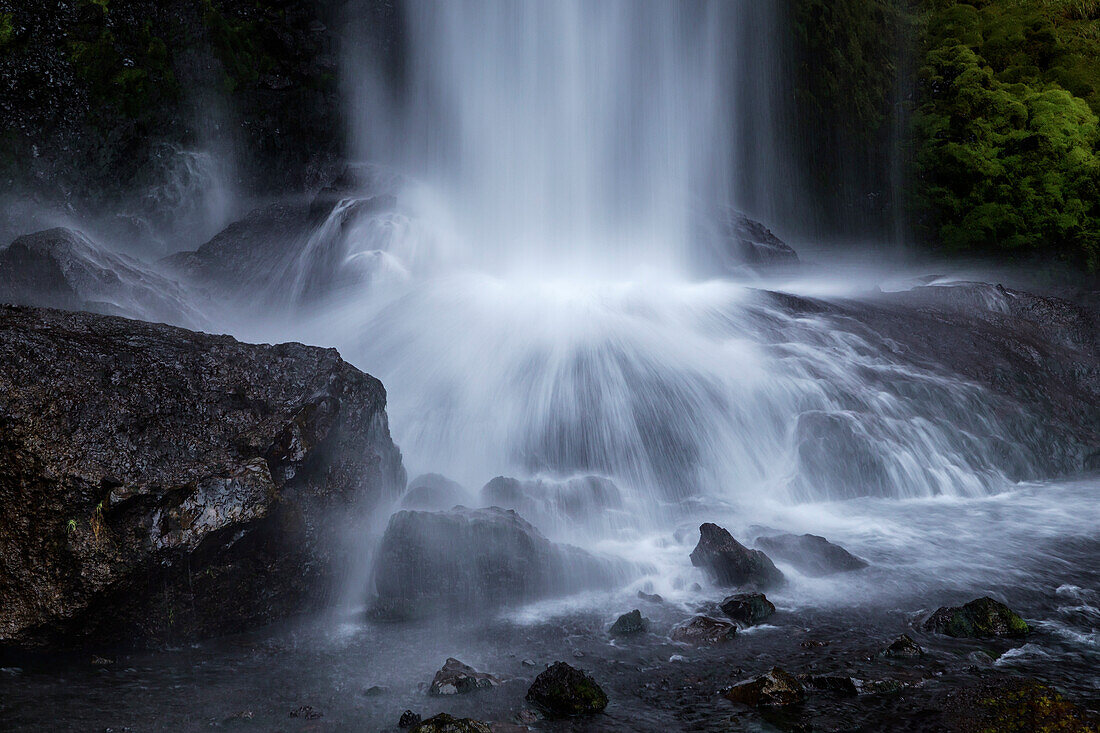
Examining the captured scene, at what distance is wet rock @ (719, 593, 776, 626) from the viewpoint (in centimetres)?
759

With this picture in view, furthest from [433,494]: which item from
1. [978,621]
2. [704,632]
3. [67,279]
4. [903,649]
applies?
[67,279]

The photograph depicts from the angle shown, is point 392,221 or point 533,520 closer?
point 533,520

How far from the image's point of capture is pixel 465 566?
8633mm

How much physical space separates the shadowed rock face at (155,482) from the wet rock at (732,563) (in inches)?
177

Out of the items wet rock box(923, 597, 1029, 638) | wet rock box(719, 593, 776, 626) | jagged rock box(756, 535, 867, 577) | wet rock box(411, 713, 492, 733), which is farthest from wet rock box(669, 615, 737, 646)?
wet rock box(411, 713, 492, 733)

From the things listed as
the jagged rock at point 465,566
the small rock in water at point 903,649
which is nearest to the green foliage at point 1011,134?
the small rock in water at point 903,649

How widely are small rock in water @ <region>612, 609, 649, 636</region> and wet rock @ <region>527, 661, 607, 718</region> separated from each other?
59.5 inches

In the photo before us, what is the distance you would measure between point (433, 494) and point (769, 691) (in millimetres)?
6111

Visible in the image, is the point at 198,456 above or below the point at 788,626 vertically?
above

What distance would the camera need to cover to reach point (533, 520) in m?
10.6

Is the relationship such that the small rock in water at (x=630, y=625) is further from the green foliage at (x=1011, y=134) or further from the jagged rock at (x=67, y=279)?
the green foliage at (x=1011, y=134)

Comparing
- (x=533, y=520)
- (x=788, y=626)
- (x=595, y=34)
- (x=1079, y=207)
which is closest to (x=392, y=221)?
(x=595, y=34)

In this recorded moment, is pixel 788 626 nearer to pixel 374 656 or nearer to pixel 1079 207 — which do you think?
pixel 374 656

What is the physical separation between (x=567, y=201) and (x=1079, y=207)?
62.5 ft
